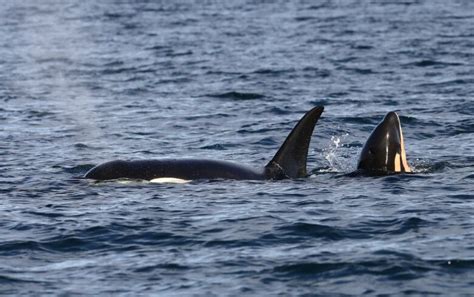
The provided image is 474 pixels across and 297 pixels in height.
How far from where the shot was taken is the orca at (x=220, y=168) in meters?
18.4

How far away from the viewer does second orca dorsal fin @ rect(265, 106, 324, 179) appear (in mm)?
18531

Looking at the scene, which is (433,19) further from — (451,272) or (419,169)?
(451,272)

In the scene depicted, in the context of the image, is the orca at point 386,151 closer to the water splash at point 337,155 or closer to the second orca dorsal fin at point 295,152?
the water splash at point 337,155

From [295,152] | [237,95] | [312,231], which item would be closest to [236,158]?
→ [295,152]

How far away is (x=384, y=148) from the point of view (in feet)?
62.8

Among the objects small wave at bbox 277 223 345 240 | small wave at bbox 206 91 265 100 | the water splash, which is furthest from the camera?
small wave at bbox 206 91 265 100

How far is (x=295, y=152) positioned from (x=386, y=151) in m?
1.46

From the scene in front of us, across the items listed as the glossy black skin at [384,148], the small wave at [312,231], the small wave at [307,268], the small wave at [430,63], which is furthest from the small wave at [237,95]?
the small wave at [307,268]

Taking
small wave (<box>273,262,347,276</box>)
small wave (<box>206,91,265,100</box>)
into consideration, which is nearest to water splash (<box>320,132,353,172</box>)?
small wave (<box>206,91,265,100</box>)

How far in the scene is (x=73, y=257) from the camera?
14664 millimetres

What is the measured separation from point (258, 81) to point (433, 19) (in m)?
18.5

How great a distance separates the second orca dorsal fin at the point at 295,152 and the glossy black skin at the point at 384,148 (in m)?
1.04

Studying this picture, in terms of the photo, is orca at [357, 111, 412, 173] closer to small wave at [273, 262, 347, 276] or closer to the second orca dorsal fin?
the second orca dorsal fin

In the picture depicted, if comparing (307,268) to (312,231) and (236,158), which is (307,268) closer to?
(312,231)
